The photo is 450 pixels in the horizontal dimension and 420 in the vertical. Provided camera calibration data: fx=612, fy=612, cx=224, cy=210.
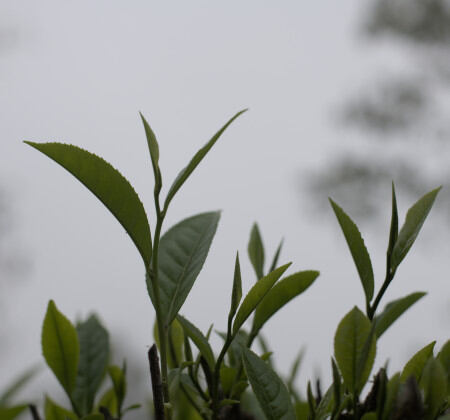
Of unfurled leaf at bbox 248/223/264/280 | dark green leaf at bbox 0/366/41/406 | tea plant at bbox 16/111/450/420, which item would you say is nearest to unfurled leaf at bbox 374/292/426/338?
tea plant at bbox 16/111/450/420

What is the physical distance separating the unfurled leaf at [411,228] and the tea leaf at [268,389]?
0.23 feet

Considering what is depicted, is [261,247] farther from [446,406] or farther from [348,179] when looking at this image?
[348,179]

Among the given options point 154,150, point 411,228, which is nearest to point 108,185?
point 154,150

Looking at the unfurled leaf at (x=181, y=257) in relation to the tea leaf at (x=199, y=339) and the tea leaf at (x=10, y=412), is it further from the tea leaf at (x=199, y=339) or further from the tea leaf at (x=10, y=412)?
the tea leaf at (x=10, y=412)

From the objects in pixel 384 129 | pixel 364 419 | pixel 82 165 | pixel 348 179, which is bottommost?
pixel 364 419

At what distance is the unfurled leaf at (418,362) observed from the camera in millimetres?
254

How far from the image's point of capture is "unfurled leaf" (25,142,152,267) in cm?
26

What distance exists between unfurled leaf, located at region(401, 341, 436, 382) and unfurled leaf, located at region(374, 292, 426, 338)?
0.12 feet

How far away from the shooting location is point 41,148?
0.26 meters

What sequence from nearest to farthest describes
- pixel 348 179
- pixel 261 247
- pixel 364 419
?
1. pixel 364 419
2. pixel 261 247
3. pixel 348 179

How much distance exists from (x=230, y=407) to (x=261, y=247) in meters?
0.16

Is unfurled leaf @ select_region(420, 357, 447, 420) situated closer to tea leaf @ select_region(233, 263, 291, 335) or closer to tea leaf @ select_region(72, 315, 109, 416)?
tea leaf @ select_region(233, 263, 291, 335)

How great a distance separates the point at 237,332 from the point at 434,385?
0.09 metres

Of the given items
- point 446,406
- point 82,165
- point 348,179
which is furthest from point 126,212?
point 348,179
